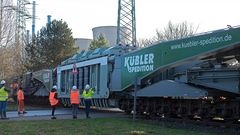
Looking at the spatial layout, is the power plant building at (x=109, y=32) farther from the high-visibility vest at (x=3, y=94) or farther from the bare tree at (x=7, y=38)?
the high-visibility vest at (x=3, y=94)

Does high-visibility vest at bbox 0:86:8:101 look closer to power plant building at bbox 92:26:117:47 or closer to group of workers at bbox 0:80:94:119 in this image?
group of workers at bbox 0:80:94:119

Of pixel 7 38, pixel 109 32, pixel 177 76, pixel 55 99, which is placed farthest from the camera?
pixel 109 32

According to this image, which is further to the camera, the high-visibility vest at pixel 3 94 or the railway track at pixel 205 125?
the high-visibility vest at pixel 3 94

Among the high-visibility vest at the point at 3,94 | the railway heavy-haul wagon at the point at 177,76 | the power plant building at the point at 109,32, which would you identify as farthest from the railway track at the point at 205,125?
the power plant building at the point at 109,32

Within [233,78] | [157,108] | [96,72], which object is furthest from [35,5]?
[233,78]

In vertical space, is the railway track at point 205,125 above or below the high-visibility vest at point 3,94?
below

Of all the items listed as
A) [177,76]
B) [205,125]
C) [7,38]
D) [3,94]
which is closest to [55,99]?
[3,94]

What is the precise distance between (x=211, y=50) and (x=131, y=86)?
635cm

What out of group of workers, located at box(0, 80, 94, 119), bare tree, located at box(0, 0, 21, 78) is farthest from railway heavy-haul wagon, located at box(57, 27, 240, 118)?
bare tree, located at box(0, 0, 21, 78)

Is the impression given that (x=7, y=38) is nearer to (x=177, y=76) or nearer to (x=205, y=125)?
(x=177, y=76)

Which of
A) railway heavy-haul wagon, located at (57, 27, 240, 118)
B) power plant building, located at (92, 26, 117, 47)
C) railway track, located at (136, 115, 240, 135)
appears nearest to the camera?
railway track, located at (136, 115, 240, 135)

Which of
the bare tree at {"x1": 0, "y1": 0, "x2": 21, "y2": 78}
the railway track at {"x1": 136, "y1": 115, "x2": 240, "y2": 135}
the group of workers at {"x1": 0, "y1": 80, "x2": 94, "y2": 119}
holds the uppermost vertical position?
the bare tree at {"x1": 0, "y1": 0, "x2": 21, "y2": 78}

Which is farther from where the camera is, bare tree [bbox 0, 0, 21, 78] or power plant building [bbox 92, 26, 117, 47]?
power plant building [bbox 92, 26, 117, 47]

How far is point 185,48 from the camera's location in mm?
16984
